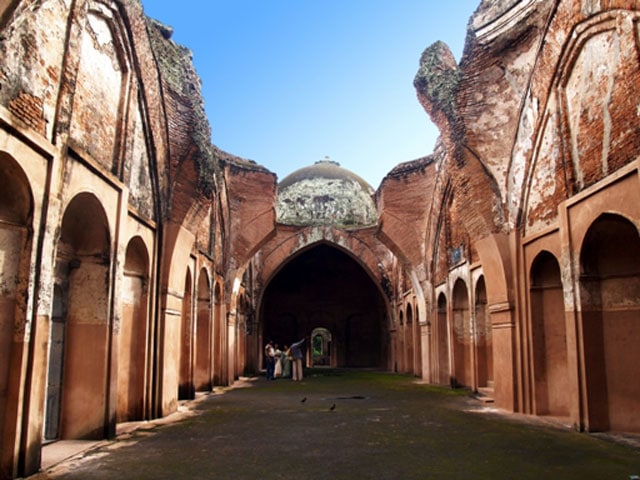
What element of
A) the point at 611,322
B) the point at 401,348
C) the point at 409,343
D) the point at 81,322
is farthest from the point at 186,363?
the point at 401,348

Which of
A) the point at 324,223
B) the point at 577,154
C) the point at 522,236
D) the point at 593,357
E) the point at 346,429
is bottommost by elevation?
the point at 346,429

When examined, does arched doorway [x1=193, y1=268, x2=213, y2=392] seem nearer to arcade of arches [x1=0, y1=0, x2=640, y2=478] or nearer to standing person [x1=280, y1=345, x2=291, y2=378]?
arcade of arches [x1=0, y1=0, x2=640, y2=478]

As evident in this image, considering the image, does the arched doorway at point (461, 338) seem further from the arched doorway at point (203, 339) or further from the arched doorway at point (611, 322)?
the arched doorway at point (611, 322)

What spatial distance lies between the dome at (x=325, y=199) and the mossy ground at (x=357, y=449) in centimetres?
1733

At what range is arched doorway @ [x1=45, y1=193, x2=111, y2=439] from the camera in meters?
7.16

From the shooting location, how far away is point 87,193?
676cm

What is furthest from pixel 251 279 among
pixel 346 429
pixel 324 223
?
pixel 346 429

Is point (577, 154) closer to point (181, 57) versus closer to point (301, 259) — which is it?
point (181, 57)

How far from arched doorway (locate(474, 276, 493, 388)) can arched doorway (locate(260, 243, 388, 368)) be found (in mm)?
17240

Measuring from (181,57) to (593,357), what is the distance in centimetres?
839

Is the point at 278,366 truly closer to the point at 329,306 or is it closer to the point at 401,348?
the point at 401,348

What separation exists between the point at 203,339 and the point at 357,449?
27.9 feet

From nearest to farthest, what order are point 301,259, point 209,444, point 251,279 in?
point 209,444 < point 251,279 < point 301,259

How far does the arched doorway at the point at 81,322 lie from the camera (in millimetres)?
7156
